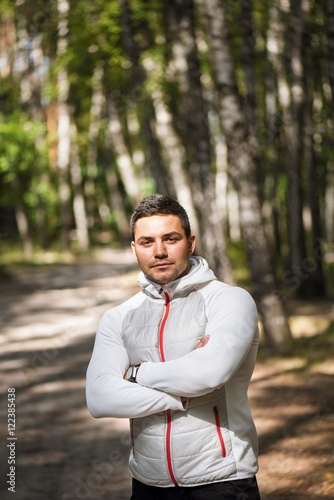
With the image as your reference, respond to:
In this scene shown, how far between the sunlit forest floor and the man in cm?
291

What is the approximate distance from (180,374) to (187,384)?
0.05 meters

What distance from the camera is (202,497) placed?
110 inches

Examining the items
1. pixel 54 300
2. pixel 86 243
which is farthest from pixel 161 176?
pixel 86 243

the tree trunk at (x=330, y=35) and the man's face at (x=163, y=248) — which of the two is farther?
the tree trunk at (x=330, y=35)

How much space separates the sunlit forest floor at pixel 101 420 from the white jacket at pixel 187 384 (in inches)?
116

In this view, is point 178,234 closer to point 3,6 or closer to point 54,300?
point 54,300

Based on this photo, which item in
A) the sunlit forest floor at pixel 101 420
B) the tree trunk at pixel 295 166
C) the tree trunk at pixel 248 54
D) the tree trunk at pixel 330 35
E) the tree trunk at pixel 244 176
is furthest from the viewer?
the tree trunk at pixel 295 166

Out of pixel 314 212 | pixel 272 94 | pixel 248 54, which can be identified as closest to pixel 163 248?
pixel 314 212

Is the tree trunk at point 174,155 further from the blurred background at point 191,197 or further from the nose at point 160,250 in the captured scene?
the nose at point 160,250

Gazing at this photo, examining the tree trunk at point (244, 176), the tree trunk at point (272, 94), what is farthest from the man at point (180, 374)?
the tree trunk at point (272, 94)

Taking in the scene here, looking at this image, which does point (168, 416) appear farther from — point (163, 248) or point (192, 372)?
point (163, 248)

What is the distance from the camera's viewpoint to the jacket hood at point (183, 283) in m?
2.90

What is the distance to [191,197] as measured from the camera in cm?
1645

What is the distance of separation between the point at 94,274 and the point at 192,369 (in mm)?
23876
